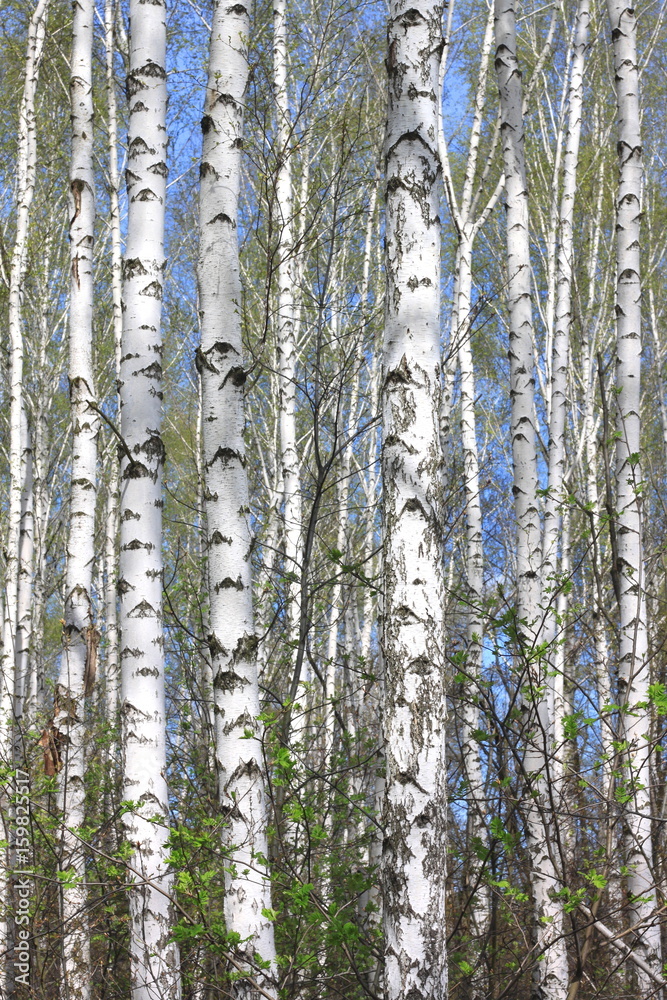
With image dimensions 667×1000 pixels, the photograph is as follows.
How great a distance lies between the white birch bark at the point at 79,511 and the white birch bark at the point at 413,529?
8.60ft

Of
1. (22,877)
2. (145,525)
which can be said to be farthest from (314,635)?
(145,525)

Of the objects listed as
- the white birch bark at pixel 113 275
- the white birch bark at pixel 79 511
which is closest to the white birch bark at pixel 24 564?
the white birch bark at pixel 113 275

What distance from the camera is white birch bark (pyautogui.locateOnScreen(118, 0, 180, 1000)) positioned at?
312 centimetres

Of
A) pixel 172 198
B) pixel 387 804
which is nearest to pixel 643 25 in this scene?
pixel 172 198

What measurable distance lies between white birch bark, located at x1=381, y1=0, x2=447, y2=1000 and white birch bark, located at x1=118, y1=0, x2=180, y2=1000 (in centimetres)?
124

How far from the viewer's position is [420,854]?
82.7 inches

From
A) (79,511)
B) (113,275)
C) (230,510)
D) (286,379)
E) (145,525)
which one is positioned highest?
(113,275)

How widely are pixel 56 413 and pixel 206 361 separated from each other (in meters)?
11.1

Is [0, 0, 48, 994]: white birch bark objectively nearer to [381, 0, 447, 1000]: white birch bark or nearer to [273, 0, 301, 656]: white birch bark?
[273, 0, 301, 656]: white birch bark

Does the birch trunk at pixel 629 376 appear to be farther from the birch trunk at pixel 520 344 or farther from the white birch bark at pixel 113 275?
the white birch bark at pixel 113 275

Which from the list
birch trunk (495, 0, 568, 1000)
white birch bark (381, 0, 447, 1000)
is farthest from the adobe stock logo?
white birch bark (381, 0, 447, 1000)

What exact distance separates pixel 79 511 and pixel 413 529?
3.06 meters

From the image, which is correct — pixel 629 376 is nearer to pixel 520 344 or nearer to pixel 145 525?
pixel 520 344

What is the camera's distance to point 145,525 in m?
3.44
